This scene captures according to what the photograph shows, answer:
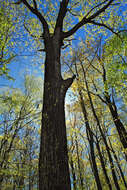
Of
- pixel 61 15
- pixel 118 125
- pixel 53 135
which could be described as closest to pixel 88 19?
pixel 61 15

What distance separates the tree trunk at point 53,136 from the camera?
57.6 inches

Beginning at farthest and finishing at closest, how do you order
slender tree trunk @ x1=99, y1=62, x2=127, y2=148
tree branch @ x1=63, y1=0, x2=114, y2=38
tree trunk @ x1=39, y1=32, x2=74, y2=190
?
slender tree trunk @ x1=99, y1=62, x2=127, y2=148
tree branch @ x1=63, y1=0, x2=114, y2=38
tree trunk @ x1=39, y1=32, x2=74, y2=190

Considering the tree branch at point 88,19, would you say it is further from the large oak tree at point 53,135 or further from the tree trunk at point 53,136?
the tree trunk at point 53,136

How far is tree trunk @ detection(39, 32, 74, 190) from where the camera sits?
146 cm

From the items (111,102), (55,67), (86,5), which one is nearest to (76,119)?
(111,102)

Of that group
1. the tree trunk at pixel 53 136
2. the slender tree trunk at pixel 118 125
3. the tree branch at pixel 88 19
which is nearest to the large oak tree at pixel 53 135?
the tree trunk at pixel 53 136

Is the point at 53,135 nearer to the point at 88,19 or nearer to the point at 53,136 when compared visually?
the point at 53,136

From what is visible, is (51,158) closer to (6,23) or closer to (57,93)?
(57,93)

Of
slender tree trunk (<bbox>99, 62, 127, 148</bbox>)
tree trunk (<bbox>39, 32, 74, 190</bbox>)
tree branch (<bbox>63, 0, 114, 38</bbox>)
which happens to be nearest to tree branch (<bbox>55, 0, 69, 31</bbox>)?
tree branch (<bbox>63, 0, 114, 38</bbox>)

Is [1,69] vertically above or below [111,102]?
below

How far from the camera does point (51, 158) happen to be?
1595 millimetres

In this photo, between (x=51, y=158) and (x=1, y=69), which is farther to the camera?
(x=1, y=69)

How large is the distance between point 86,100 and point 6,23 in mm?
8453

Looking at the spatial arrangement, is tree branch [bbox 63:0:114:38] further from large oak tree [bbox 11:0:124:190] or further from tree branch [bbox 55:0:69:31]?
large oak tree [bbox 11:0:124:190]
